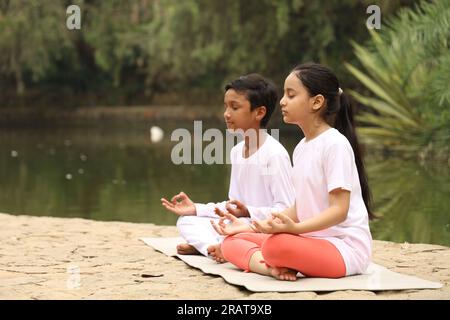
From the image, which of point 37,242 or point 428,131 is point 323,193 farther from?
point 428,131

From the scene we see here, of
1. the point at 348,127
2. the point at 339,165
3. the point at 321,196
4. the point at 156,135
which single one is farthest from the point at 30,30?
the point at 339,165

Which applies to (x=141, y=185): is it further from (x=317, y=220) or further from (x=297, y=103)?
(x=317, y=220)

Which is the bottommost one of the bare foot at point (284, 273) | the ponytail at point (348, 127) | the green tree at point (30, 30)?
→ the bare foot at point (284, 273)

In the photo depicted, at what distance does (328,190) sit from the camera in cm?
413

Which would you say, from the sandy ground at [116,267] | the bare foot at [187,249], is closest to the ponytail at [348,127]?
the sandy ground at [116,267]

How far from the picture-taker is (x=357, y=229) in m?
4.26

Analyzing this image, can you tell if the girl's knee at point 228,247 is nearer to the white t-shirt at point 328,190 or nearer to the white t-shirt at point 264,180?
the white t-shirt at point 264,180

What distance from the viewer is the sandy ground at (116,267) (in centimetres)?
405

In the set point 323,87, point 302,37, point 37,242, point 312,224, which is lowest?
point 37,242

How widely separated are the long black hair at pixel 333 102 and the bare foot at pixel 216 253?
847 millimetres

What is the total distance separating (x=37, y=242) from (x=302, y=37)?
53.5 ft

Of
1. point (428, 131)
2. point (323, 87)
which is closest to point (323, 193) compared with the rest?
point (323, 87)

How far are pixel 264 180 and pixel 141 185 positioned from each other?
21.3 ft

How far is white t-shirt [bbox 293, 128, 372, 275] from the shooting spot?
4.17 meters
